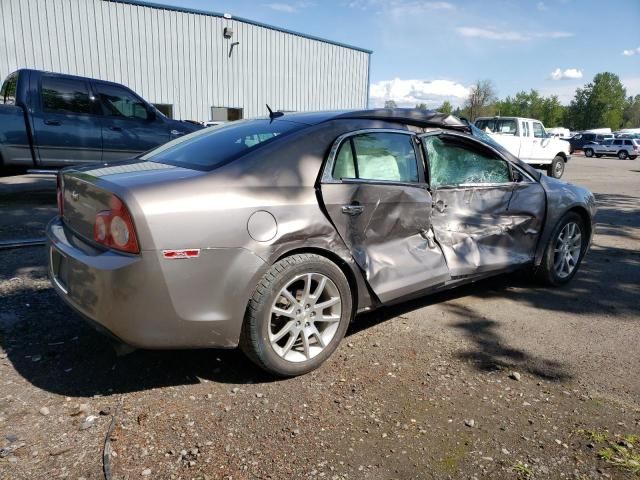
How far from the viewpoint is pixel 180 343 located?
2625 millimetres

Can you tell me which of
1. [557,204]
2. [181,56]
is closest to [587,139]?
[181,56]

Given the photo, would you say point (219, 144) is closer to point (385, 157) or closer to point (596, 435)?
point (385, 157)

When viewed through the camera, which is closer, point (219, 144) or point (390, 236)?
point (219, 144)

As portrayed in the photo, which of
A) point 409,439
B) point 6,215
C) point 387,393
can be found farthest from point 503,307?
point 6,215

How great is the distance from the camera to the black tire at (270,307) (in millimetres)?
2742

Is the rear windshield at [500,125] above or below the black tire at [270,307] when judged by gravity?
above

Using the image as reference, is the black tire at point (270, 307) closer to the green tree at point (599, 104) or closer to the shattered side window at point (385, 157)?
the shattered side window at point (385, 157)

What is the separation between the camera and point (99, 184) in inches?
105

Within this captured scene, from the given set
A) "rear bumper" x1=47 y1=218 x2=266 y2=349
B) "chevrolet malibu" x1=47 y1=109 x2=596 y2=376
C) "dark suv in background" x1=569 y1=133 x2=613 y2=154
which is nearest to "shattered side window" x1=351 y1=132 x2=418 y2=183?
"chevrolet malibu" x1=47 y1=109 x2=596 y2=376

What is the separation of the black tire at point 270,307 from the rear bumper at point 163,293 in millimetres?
63

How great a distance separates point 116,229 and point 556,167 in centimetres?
1882

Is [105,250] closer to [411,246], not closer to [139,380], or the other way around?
[139,380]

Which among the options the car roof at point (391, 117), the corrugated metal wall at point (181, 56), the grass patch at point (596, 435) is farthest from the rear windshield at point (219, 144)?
the corrugated metal wall at point (181, 56)

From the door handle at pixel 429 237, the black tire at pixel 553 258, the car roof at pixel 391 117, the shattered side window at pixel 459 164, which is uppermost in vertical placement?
the car roof at pixel 391 117
